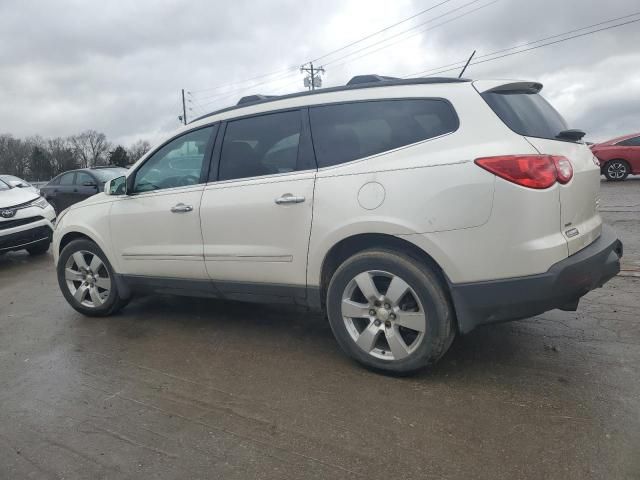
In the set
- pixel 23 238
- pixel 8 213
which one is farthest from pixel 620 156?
pixel 8 213

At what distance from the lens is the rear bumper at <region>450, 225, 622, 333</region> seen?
2678 millimetres

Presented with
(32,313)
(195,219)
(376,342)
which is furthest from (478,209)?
(32,313)

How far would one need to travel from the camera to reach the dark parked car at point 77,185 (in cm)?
1246

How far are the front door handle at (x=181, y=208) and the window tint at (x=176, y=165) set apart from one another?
7.5 inches

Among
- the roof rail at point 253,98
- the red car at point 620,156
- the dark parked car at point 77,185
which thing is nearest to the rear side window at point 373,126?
the roof rail at point 253,98

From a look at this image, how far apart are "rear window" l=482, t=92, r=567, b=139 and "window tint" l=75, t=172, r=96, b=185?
11624 millimetres

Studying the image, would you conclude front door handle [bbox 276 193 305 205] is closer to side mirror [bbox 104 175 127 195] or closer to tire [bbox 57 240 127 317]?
side mirror [bbox 104 175 127 195]

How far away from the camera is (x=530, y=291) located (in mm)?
2691

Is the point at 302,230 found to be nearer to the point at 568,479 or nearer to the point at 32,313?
the point at 568,479

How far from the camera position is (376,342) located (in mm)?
3139

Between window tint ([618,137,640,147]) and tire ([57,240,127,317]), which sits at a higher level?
window tint ([618,137,640,147])

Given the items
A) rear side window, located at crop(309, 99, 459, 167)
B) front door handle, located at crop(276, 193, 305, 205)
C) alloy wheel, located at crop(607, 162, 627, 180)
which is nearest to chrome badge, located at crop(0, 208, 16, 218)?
front door handle, located at crop(276, 193, 305, 205)

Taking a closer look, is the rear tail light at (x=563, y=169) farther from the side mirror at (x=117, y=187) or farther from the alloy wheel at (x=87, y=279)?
the alloy wheel at (x=87, y=279)

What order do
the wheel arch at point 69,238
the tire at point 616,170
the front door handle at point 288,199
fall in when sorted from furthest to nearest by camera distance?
the tire at point 616,170
the wheel arch at point 69,238
the front door handle at point 288,199
